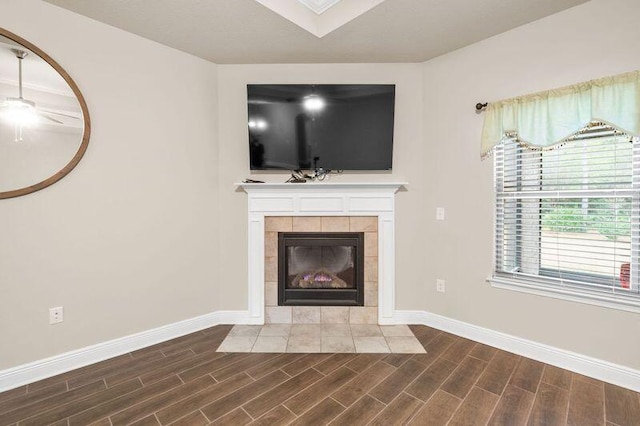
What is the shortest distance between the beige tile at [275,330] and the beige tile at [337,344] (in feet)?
1.24

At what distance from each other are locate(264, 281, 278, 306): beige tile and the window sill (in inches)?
77.7

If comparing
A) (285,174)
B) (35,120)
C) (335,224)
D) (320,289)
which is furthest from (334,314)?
(35,120)

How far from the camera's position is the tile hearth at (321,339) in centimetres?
233

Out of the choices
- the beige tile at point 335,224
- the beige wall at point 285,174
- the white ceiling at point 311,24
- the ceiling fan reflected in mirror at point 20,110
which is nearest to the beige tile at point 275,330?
the beige wall at point 285,174

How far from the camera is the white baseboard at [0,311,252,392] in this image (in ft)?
6.18

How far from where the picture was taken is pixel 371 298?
283cm

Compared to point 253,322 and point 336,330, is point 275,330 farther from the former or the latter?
point 336,330

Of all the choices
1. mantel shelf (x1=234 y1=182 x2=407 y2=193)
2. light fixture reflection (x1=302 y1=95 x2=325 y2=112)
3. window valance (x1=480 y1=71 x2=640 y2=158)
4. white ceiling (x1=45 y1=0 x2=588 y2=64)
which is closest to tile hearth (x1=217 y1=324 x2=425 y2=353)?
mantel shelf (x1=234 y1=182 x2=407 y2=193)

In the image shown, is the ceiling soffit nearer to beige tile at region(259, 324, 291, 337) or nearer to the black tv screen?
the black tv screen

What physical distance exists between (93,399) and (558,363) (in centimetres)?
320

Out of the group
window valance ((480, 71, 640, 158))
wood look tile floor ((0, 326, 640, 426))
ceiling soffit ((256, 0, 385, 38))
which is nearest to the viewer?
wood look tile floor ((0, 326, 640, 426))

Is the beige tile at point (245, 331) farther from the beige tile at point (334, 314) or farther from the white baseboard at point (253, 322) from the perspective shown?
the beige tile at point (334, 314)

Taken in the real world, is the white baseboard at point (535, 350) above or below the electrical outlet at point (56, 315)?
below

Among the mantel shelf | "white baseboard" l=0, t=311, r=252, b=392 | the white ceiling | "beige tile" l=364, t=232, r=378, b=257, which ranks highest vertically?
the white ceiling
